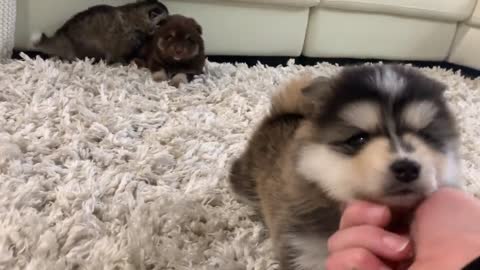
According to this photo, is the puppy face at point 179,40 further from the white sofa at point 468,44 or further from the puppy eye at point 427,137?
the white sofa at point 468,44

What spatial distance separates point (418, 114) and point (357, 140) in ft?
0.32

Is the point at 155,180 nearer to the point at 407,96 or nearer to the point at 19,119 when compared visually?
the point at 19,119

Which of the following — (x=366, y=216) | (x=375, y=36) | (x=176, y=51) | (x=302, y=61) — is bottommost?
(x=302, y=61)

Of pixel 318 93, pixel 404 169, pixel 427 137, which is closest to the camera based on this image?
pixel 404 169

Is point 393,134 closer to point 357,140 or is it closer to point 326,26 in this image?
point 357,140

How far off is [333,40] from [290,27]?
0.26 m

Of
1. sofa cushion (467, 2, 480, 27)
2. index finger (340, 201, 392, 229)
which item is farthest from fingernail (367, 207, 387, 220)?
sofa cushion (467, 2, 480, 27)

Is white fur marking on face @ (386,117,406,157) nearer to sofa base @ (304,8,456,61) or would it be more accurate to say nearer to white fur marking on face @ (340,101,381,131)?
white fur marking on face @ (340,101,381,131)

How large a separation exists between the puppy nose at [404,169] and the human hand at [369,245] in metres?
0.07

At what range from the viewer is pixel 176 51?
2152 millimetres

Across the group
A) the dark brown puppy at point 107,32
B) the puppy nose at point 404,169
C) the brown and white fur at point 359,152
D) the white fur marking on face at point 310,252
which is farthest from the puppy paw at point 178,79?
the puppy nose at point 404,169

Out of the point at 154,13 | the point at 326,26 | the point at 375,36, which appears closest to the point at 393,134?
the point at 154,13

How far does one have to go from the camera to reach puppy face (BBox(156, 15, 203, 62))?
215 cm

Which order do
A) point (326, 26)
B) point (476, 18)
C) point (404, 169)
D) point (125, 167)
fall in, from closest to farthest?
point (404, 169), point (125, 167), point (326, 26), point (476, 18)
